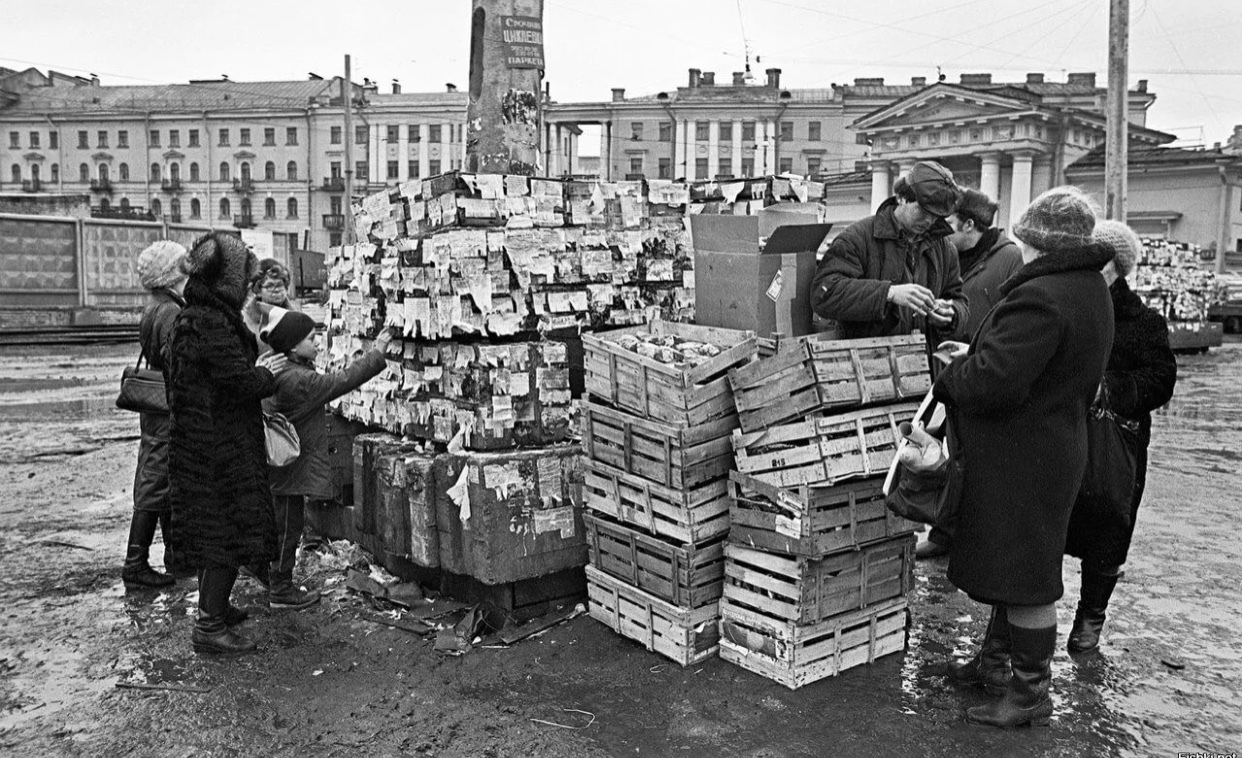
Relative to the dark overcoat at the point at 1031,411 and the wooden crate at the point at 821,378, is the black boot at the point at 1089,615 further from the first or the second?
the wooden crate at the point at 821,378

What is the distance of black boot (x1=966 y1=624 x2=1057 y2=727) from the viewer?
12.6 ft

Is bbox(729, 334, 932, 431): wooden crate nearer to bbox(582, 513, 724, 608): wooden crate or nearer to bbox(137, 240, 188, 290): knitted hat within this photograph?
bbox(582, 513, 724, 608): wooden crate

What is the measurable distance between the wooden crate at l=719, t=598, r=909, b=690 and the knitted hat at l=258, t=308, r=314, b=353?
271cm

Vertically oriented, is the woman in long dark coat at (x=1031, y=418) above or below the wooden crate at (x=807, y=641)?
above

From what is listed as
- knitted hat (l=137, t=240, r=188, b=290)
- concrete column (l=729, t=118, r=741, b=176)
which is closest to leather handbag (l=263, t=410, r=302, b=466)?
knitted hat (l=137, t=240, r=188, b=290)

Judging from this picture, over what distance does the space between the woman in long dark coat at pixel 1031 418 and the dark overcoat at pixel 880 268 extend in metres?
0.75

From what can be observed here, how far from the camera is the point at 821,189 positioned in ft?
20.7

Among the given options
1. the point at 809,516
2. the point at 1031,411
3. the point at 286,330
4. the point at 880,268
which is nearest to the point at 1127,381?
the point at 1031,411

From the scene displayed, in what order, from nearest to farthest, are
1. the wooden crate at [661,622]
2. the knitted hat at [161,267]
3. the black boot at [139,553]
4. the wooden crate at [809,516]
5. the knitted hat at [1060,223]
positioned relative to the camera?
the knitted hat at [1060,223], the wooden crate at [809,516], the wooden crate at [661,622], the knitted hat at [161,267], the black boot at [139,553]

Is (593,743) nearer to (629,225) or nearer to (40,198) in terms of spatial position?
(629,225)

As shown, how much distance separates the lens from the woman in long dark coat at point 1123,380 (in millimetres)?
4457

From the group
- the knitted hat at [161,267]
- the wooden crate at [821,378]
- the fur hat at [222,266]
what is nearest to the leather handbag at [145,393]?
the knitted hat at [161,267]

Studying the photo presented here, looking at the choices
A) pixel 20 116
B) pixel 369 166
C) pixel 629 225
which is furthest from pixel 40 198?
pixel 20 116

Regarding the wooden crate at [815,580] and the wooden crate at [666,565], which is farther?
the wooden crate at [666,565]
